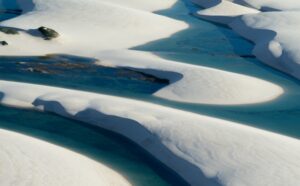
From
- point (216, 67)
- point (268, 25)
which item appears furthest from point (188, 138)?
point (268, 25)

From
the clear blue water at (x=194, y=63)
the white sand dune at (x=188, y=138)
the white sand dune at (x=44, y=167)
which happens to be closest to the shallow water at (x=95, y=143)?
the clear blue water at (x=194, y=63)

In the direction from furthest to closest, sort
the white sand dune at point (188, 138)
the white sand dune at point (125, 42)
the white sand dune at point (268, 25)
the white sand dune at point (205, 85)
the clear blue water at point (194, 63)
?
1. the white sand dune at point (268, 25)
2. the white sand dune at point (125, 42)
3. the white sand dune at point (205, 85)
4. the clear blue water at point (194, 63)
5. the white sand dune at point (188, 138)

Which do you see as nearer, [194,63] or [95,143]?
[95,143]

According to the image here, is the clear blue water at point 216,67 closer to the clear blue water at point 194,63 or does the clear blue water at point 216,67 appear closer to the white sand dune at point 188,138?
the clear blue water at point 194,63

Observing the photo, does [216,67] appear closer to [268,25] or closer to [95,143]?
[268,25]

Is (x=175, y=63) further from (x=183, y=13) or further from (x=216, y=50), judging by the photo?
(x=183, y=13)

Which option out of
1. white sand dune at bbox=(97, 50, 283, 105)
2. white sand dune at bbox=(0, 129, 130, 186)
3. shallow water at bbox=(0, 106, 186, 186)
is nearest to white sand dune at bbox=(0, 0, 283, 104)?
white sand dune at bbox=(97, 50, 283, 105)

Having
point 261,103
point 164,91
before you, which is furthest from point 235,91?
point 164,91
